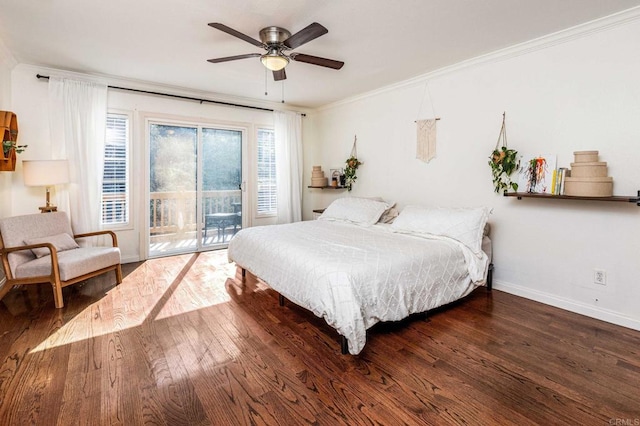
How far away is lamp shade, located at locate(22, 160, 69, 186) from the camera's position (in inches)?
131

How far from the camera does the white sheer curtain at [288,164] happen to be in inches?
216

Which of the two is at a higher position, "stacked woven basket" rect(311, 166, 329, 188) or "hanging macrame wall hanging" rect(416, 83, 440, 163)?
"hanging macrame wall hanging" rect(416, 83, 440, 163)

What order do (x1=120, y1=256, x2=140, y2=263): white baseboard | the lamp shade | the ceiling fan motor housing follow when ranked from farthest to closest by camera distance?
1. (x1=120, y1=256, x2=140, y2=263): white baseboard
2. the lamp shade
3. the ceiling fan motor housing

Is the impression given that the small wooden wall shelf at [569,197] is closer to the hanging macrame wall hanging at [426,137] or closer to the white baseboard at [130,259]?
the hanging macrame wall hanging at [426,137]

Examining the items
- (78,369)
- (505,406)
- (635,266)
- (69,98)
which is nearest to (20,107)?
(69,98)

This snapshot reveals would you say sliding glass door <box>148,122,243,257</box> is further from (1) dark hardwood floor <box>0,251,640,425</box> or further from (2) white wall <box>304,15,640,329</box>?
(2) white wall <box>304,15,640,329</box>

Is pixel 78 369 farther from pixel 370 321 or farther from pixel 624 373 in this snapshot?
pixel 624 373

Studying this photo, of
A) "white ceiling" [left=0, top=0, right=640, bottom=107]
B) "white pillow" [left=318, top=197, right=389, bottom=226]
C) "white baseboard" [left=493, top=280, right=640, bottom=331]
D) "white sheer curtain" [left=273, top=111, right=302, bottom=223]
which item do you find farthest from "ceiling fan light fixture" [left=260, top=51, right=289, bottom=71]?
"white baseboard" [left=493, top=280, right=640, bottom=331]

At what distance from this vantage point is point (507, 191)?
10.5ft

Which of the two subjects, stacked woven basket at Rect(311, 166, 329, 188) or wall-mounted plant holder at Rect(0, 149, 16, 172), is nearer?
wall-mounted plant holder at Rect(0, 149, 16, 172)

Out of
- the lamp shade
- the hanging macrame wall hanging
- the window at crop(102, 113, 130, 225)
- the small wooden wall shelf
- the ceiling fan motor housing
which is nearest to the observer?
the small wooden wall shelf

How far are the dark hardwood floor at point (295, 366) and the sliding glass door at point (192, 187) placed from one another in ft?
6.18

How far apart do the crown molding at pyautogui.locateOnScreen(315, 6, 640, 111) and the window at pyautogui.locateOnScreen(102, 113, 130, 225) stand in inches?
150

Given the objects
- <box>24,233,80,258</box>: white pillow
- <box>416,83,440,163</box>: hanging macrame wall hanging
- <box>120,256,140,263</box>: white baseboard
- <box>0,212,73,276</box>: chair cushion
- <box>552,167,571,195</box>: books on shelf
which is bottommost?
<box>120,256,140,263</box>: white baseboard
